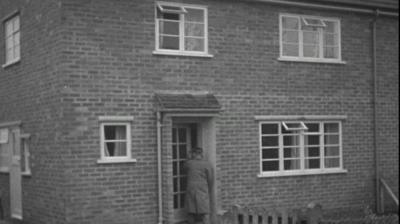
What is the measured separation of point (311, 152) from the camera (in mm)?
16500

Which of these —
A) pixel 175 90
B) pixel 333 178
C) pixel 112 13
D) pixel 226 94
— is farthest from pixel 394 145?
pixel 112 13

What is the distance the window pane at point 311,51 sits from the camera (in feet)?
54.2

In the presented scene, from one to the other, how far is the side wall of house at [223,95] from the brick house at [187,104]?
0.03 metres

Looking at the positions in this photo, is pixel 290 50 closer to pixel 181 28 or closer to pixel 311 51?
pixel 311 51

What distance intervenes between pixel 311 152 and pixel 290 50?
2570 millimetres

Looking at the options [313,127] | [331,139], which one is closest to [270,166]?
[313,127]

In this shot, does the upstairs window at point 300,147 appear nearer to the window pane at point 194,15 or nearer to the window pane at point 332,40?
the window pane at point 332,40

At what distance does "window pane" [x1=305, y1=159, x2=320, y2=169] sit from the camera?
1642cm

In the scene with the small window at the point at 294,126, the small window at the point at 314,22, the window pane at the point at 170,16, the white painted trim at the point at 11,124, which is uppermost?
the small window at the point at 314,22

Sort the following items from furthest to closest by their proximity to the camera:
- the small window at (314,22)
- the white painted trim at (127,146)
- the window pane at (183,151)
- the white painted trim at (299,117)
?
the small window at (314,22) < the white painted trim at (299,117) < the window pane at (183,151) < the white painted trim at (127,146)

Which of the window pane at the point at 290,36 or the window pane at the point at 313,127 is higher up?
the window pane at the point at 290,36

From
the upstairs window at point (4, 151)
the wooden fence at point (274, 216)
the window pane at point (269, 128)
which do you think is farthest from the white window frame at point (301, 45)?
the wooden fence at point (274, 216)

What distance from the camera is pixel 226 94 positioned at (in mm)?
15180

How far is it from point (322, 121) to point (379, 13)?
335 centimetres
